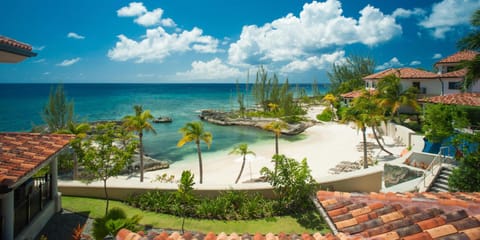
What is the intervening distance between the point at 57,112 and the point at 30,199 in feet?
60.5

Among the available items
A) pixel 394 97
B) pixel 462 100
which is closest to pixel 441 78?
pixel 394 97

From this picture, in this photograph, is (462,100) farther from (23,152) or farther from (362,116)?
(23,152)

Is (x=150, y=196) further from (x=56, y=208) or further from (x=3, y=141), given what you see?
(x=3, y=141)

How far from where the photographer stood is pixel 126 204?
12.3 meters

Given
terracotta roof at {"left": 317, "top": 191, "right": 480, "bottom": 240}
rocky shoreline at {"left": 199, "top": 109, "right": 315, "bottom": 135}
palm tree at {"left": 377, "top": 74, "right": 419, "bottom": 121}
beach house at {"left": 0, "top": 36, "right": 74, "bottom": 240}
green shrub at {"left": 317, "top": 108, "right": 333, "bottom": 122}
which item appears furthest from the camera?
green shrub at {"left": 317, "top": 108, "right": 333, "bottom": 122}

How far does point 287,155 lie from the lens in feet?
88.3

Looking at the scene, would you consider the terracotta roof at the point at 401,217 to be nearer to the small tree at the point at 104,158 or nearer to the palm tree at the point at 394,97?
the small tree at the point at 104,158

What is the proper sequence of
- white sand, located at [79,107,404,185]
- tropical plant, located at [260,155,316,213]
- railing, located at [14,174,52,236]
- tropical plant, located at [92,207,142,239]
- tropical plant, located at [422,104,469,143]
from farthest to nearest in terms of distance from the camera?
white sand, located at [79,107,404,185] < tropical plant, located at [422,104,469,143] < tropical plant, located at [260,155,316,213] < railing, located at [14,174,52,236] < tropical plant, located at [92,207,142,239]

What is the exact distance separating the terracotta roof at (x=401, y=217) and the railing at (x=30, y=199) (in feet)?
30.6

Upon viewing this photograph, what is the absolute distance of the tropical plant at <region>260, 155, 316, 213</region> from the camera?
11.6 m

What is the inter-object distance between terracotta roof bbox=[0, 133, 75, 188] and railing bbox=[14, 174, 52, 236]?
1.34 metres

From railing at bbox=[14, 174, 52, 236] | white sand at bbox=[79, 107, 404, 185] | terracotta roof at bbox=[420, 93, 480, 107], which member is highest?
terracotta roof at bbox=[420, 93, 480, 107]

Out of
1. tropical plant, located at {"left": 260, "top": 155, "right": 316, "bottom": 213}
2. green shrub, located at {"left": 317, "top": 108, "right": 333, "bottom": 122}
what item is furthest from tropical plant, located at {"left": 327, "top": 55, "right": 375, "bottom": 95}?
tropical plant, located at {"left": 260, "top": 155, "right": 316, "bottom": 213}

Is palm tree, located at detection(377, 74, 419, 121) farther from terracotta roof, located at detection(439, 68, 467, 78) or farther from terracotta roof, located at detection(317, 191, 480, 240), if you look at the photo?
terracotta roof, located at detection(317, 191, 480, 240)
